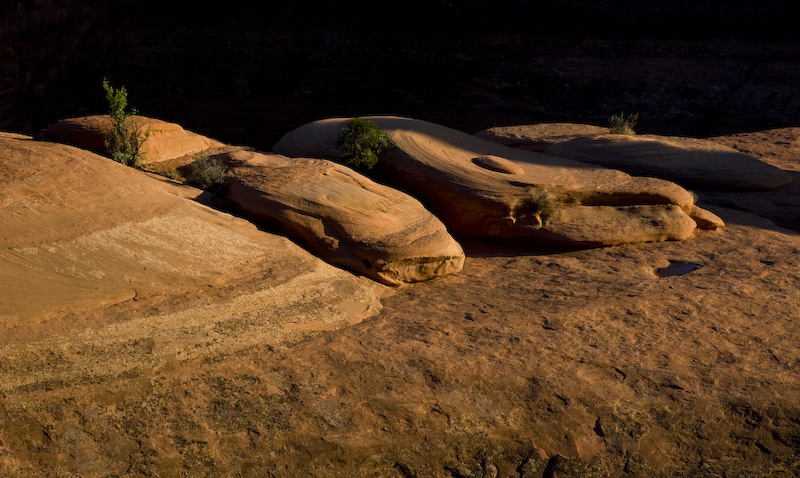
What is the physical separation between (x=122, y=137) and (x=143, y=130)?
479 mm

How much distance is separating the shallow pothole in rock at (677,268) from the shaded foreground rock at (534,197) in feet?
2.41

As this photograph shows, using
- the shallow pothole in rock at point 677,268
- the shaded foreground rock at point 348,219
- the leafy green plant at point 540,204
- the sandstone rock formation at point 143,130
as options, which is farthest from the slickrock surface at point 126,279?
the shallow pothole in rock at point 677,268

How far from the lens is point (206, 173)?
8.13m

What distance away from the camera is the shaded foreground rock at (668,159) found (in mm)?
10609

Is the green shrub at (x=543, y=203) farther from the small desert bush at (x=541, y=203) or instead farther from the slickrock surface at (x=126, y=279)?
the slickrock surface at (x=126, y=279)

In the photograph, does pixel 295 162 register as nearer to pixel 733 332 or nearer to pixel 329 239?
pixel 329 239

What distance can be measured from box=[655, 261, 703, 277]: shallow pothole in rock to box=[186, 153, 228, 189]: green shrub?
485 centimetres

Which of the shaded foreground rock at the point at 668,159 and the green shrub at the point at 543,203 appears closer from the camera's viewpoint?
the green shrub at the point at 543,203

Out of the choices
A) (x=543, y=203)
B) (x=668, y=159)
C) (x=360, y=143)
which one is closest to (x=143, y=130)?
(x=360, y=143)

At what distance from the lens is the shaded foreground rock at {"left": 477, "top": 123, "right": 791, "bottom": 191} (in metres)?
10.6

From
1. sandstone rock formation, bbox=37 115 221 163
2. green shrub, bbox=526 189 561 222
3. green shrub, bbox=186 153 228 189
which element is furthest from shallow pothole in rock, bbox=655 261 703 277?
sandstone rock formation, bbox=37 115 221 163

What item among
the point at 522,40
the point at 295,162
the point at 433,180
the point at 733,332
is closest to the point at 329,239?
the point at 295,162

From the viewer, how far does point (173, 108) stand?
17.6 meters

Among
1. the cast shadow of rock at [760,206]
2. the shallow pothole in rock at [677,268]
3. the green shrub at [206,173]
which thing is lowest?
the shallow pothole in rock at [677,268]
